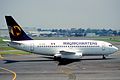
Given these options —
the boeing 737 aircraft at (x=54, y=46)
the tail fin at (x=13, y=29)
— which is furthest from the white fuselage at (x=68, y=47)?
the tail fin at (x=13, y=29)

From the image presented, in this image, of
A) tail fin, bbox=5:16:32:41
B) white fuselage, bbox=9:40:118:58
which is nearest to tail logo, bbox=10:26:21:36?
tail fin, bbox=5:16:32:41

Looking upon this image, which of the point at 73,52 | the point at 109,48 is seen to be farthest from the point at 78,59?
the point at 109,48

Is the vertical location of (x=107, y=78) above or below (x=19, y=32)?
below

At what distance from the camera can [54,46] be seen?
55219 millimetres

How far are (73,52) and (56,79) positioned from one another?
21.7m

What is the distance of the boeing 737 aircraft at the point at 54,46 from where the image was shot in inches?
2117

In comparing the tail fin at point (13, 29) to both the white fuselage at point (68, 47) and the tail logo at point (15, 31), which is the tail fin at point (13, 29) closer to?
the tail logo at point (15, 31)

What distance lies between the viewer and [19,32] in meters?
54.4

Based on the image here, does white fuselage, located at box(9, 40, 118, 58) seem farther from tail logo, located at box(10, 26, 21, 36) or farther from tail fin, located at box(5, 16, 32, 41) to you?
tail logo, located at box(10, 26, 21, 36)

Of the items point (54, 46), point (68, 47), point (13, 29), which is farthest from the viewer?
point (68, 47)

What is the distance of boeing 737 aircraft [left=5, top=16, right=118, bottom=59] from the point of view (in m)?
53.8

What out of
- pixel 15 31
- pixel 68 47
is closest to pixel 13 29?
pixel 15 31

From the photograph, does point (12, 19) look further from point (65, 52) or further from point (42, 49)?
point (65, 52)

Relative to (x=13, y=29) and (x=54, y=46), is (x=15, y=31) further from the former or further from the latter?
(x=54, y=46)
